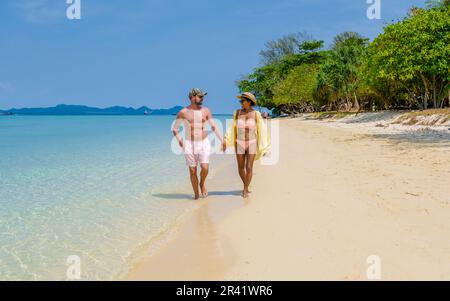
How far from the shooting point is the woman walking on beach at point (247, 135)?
23.6ft

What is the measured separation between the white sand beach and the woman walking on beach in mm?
748

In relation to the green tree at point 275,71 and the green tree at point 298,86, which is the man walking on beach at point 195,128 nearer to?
the green tree at point 298,86

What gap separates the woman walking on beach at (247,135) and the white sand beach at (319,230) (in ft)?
2.46

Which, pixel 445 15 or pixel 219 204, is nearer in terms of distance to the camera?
pixel 219 204

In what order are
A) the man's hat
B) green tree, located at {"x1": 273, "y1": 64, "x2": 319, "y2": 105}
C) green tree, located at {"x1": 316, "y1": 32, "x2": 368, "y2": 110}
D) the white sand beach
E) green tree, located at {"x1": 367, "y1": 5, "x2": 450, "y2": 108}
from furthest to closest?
green tree, located at {"x1": 273, "y1": 64, "x2": 319, "y2": 105} → green tree, located at {"x1": 316, "y1": 32, "x2": 368, "y2": 110} → green tree, located at {"x1": 367, "y1": 5, "x2": 450, "y2": 108} → the man's hat → the white sand beach

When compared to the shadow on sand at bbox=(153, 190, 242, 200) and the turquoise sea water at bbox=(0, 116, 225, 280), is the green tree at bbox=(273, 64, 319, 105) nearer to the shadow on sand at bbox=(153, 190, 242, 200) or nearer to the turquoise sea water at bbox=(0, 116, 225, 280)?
the turquoise sea water at bbox=(0, 116, 225, 280)

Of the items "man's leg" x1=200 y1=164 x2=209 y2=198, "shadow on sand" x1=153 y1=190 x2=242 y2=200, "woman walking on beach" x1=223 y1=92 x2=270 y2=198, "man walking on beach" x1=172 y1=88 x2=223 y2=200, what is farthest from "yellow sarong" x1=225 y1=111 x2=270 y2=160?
"shadow on sand" x1=153 y1=190 x2=242 y2=200

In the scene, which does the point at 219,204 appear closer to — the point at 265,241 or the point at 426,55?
Answer: the point at 265,241

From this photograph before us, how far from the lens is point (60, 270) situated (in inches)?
169

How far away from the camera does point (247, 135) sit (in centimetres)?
721

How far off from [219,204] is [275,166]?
4.22 m

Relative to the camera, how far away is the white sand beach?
12.3 feet

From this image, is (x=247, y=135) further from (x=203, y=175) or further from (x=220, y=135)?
(x=203, y=175)
